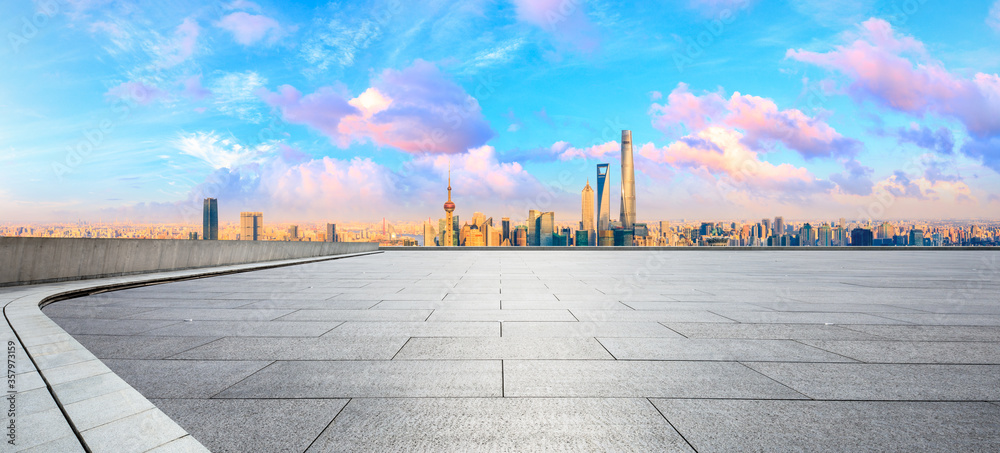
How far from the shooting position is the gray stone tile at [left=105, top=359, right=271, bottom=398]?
160 inches

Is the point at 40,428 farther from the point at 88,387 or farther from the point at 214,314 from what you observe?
the point at 214,314

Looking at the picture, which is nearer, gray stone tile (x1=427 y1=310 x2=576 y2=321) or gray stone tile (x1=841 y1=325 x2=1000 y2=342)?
gray stone tile (x1=841 y1=325 x2=1000 y2=342)

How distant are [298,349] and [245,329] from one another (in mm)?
1715

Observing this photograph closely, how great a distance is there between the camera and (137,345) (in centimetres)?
571

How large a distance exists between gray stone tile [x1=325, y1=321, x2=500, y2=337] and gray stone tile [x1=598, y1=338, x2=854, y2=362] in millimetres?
1718

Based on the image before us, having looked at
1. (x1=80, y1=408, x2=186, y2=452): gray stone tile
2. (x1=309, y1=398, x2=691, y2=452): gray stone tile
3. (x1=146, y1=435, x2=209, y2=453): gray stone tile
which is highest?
(x1=80, y1=408, x2=186, y2=452): gray stone tile

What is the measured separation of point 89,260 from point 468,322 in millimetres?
12664

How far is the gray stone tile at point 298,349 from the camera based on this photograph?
17.1 ft

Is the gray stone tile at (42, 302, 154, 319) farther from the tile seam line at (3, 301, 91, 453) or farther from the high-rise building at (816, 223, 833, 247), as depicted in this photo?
the high-rise building at (816, 223, 833, 247)

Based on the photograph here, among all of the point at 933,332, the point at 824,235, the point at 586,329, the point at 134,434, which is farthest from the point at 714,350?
the point at 824,235

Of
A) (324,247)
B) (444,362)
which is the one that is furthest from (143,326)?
(324,247)

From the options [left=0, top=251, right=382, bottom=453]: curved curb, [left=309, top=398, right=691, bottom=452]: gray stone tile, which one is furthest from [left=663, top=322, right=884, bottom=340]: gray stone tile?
[left=0, top=251, right=382, bottom=453]: curved curb

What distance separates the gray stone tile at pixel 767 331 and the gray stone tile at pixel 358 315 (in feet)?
13.3

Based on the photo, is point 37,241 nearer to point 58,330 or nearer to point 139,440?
point 58,330
